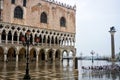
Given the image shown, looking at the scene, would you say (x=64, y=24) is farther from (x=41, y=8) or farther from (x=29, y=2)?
(x=29, y=2)

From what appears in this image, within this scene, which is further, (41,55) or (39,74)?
(41,55)

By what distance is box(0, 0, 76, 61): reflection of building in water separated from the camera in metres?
47.1

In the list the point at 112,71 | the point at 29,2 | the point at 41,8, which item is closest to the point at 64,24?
the point at 41,8

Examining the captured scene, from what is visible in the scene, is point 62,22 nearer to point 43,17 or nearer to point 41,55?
point 43,17

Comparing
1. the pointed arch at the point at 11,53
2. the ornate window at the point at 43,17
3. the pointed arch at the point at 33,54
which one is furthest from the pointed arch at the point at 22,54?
the ornate window at the point at 43,17

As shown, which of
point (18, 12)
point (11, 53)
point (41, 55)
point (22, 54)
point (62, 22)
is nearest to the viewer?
point (11, 53)

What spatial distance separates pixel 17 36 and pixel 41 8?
31.2 feet

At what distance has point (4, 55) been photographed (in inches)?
1795

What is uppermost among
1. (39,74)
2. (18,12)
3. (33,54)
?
(18,12)

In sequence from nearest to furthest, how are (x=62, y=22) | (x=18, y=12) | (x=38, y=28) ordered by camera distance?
(x=18, y=12), (x=38, y=28), (x=62, y=22)

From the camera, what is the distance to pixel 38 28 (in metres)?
53.9

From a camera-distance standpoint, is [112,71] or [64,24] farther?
[64,24]

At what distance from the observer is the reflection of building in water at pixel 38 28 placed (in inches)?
1854

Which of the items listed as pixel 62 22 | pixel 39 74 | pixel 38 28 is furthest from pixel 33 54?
pixel 39 74
